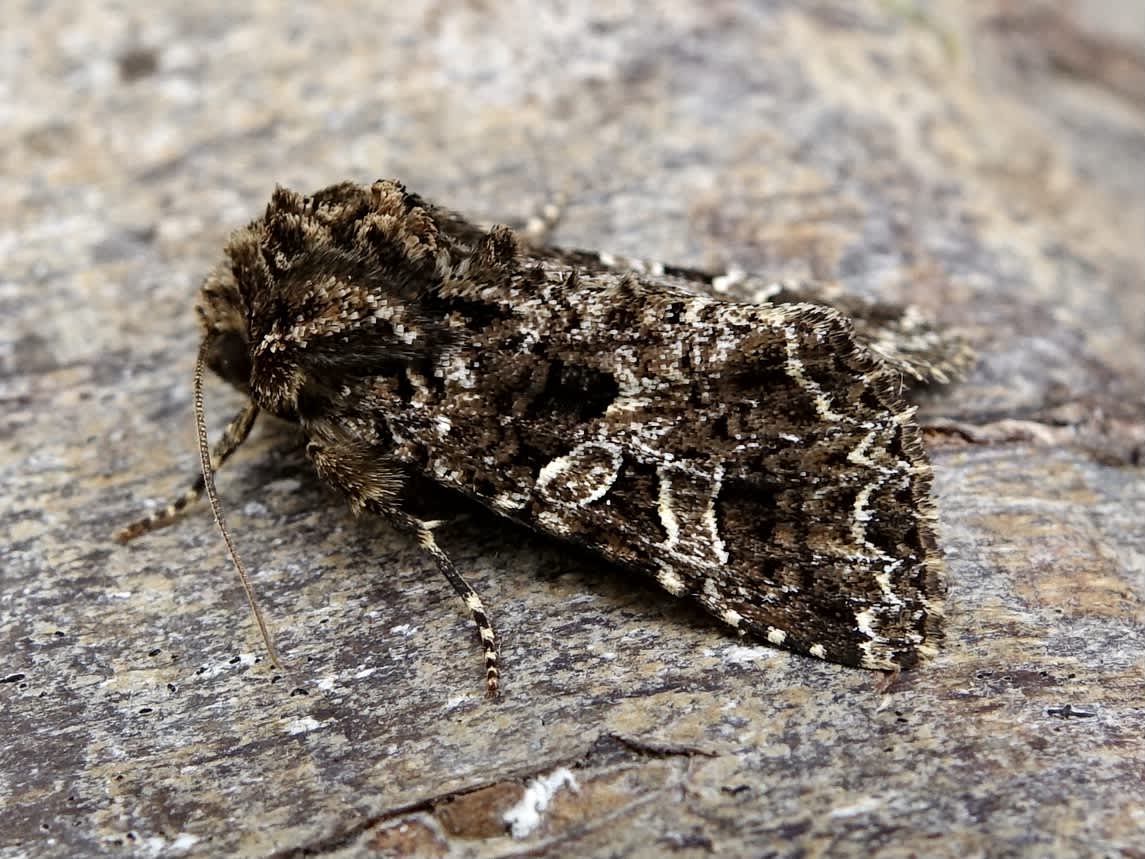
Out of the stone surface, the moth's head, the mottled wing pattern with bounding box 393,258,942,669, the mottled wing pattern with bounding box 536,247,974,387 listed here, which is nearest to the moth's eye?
the moth's head

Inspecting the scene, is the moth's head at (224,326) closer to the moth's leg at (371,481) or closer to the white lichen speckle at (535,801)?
the moth's leg at (371,481)

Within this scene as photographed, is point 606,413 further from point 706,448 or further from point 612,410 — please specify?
point 706,448

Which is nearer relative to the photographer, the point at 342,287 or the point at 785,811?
the point at 785,811

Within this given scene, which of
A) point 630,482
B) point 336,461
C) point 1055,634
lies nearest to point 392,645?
point 336,461

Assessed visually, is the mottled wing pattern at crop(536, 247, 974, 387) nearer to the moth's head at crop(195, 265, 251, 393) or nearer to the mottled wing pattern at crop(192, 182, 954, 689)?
the mottled wing pattern at crop(192, 182, 954, 689)

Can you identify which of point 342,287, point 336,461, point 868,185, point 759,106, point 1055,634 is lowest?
point 1055,634

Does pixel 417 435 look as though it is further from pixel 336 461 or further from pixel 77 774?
pixel 77 774
